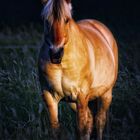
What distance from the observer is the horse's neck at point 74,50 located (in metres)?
6.67

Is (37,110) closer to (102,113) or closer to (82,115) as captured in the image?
(102,113)

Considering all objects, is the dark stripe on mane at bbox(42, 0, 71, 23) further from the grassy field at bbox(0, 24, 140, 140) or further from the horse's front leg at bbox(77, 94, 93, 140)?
the grassy field at bbox(0, 24, 140, 140)

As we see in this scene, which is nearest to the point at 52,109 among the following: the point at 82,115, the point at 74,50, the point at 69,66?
the point at 82,115

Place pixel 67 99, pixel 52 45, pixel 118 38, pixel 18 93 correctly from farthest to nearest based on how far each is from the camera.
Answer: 1. pixel 118 38
2. pixel 18 93
3. pixel 67 99
4. pixel 52 45

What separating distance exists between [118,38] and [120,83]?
22.5ft

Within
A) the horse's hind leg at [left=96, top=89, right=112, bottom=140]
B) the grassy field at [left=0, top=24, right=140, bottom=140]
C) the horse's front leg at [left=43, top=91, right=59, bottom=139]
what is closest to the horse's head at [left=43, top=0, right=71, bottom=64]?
the horse's front leg at [left=43, top=91, right=59, bottom=139]

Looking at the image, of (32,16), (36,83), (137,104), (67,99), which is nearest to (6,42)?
(32,16)

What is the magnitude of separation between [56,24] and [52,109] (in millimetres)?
901

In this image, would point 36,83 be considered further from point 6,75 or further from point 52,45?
point 52,45

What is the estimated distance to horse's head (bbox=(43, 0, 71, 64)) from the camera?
632 centimetres

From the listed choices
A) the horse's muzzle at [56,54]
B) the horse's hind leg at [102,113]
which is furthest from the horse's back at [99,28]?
the horse's muzzle at [56,54]

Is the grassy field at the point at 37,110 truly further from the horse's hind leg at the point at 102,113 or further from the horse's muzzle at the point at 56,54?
the horse's muzzle at the point at 56,54

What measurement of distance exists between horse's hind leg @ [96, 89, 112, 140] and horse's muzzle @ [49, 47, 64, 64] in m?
1.27

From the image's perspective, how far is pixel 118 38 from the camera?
625 inches
